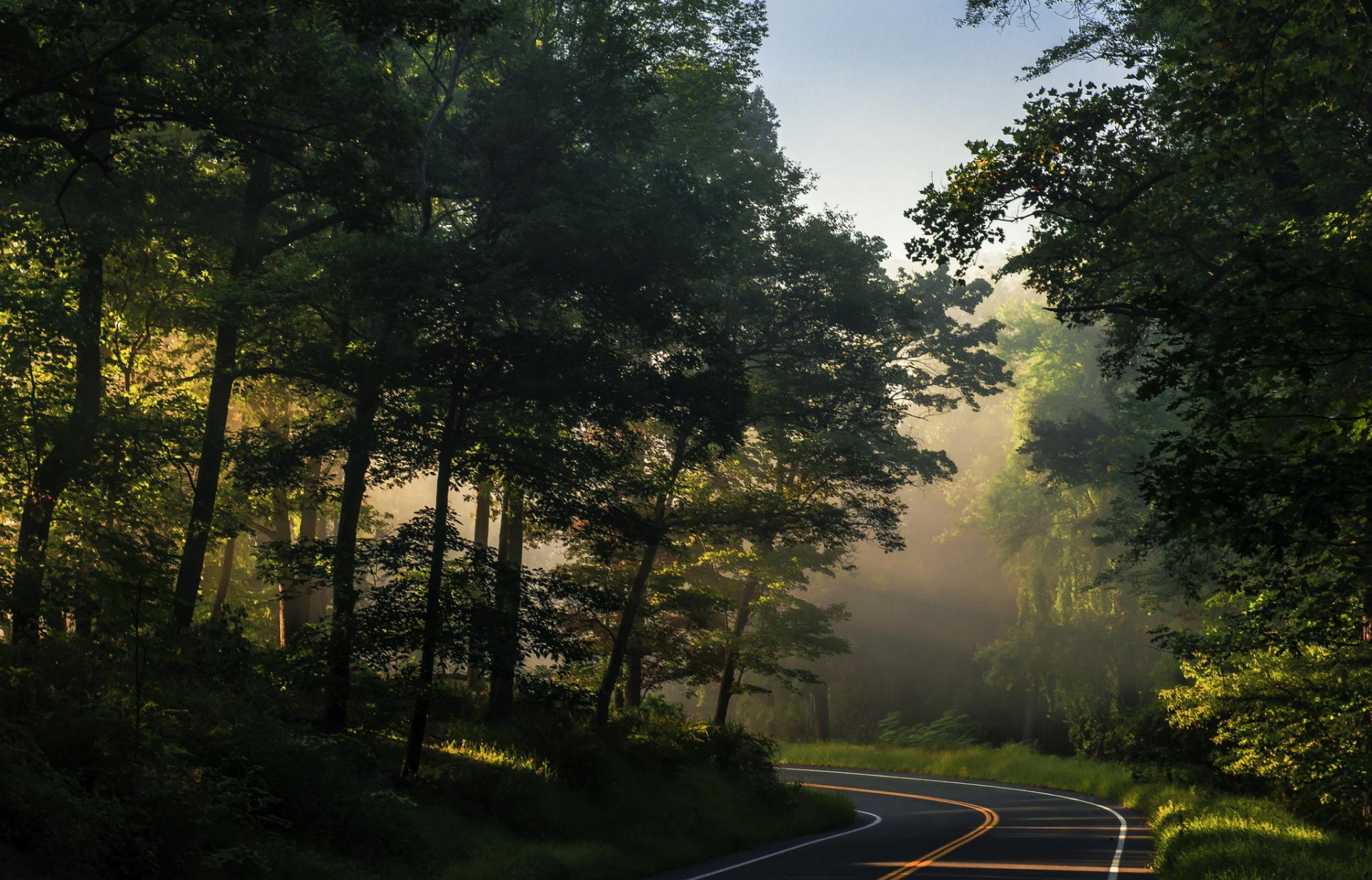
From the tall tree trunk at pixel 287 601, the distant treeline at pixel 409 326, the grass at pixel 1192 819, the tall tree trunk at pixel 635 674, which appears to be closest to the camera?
the distant treeline at pixel 409 326

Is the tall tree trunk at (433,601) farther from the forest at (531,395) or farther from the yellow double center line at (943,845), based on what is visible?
the yellow double center line at (943,845)

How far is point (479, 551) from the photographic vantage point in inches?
645

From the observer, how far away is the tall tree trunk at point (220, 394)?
19.6 metres

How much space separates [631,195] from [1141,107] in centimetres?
932

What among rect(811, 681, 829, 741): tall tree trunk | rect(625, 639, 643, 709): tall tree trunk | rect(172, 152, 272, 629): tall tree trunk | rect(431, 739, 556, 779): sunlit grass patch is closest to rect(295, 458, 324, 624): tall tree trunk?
rect(172, 152, 272, 629): tall tree trunk

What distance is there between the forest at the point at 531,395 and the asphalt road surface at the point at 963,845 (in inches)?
56.7

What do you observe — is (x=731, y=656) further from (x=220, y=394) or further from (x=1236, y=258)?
(x=1236, y=258)

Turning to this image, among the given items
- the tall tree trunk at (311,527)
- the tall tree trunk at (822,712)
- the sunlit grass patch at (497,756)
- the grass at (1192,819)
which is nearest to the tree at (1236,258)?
the grass at (1192,819)

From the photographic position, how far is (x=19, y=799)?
8.66 meters

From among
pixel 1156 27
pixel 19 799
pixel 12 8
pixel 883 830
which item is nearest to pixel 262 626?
pixel 883 830

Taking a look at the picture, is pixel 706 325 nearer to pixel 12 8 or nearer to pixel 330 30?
pixel 330 30

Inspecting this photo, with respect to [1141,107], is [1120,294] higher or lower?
lower

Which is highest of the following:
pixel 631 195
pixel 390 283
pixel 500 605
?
pixel 631 195

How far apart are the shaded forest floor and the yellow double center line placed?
3.64m
